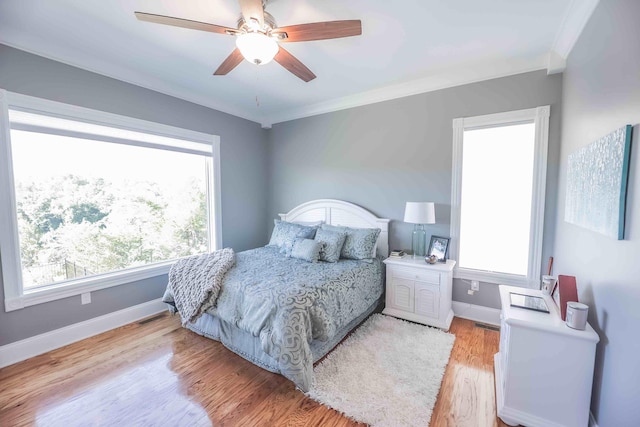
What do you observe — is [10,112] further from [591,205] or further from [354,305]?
[591,205]

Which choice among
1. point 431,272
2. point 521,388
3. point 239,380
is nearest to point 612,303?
point 521,388

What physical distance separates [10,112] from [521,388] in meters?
4.37

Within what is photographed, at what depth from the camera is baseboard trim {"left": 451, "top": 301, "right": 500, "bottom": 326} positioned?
109 inches

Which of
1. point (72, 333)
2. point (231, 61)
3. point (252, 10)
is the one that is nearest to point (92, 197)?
point (72, 333)

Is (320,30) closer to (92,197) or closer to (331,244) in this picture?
(331,244)

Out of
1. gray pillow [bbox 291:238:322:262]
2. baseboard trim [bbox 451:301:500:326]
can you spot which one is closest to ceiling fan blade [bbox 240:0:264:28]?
gray pillow [bbox 291:238:322:262]

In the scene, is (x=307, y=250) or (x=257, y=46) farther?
(x=307, y=250)

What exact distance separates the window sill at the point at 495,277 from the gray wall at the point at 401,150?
3.8 inches

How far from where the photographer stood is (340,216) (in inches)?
145

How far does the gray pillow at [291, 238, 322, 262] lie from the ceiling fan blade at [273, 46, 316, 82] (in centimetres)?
172

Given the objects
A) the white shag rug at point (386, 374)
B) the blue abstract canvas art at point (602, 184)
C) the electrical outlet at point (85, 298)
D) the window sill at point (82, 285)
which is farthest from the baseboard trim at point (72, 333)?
the blue abstract canvas art at point (602, 184)

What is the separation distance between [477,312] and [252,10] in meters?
3.42

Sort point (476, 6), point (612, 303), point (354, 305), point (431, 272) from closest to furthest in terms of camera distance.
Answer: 1. point (612, 303)
2. point (476, 6)
3. point (354, 305)
4. point (431, 272)

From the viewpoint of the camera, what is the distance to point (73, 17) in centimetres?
195
